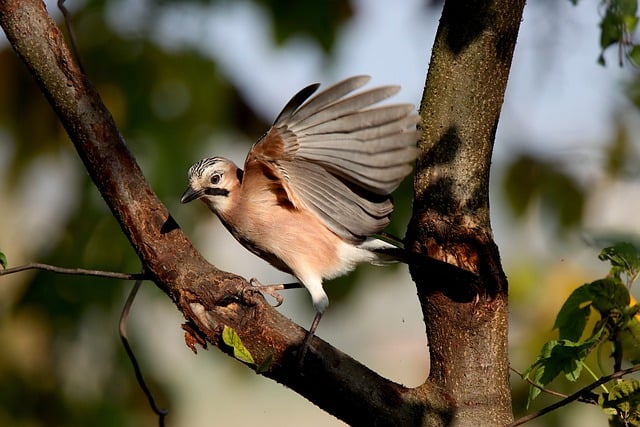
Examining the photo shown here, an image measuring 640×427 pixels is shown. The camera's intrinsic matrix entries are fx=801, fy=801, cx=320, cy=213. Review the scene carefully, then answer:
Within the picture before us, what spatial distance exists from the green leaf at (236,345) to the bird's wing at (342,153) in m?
0.70

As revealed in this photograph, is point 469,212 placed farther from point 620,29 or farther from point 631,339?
point 620,29

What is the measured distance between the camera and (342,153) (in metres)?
2.69

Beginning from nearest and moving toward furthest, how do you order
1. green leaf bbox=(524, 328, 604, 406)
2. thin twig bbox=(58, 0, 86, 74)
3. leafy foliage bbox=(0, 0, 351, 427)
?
green leaf bbox=(524, 328, 604, 406) < thin twig bbox=(58, 0, 86, 74) < leafy foliage bbox=(0, 0, 351, 427)

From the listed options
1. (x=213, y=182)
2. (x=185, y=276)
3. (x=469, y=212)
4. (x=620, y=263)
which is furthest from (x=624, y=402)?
(x=213, y=182)

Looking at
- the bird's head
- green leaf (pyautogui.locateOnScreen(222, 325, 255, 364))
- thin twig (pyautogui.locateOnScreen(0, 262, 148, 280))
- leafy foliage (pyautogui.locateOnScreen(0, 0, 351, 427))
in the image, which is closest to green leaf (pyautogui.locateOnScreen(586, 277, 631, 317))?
green leaf (pyautogui.locateOnScreen(222, 325, 255, 364))

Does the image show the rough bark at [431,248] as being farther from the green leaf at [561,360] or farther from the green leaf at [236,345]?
the green leaf at [561,360]

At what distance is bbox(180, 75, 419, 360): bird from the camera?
97.3 inches

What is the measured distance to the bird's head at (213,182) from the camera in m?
3.43

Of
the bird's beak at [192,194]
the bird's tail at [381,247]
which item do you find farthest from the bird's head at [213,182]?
the bird's tail at [381,247]

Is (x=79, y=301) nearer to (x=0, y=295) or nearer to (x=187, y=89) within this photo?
(x=0, y=295)

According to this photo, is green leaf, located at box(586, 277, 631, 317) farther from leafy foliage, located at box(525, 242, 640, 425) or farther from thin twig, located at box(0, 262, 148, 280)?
thin twig, located at box(0, 262, 148, 280)

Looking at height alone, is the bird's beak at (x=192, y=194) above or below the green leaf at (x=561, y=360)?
below

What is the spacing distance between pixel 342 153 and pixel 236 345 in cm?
83

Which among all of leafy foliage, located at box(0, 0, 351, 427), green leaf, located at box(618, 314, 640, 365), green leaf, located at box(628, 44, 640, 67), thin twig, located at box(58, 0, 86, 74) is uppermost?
green leaf, located at box(628, 44, 640, 67)
